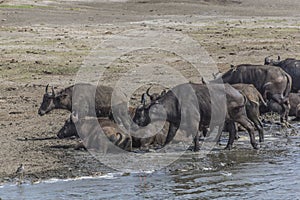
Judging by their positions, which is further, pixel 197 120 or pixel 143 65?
pixel 143 65

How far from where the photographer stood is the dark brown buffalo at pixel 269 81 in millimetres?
15117

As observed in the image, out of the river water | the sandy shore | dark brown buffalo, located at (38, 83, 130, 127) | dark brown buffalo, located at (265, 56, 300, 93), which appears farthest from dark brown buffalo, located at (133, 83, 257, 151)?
dark brown buffalo, located at (265, 56, 300, 93)

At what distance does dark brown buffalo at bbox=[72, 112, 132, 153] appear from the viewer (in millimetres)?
12523

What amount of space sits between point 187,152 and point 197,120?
0.51 metres

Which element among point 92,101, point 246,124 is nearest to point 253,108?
point 246,124

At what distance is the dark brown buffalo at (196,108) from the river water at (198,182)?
1.56 feet

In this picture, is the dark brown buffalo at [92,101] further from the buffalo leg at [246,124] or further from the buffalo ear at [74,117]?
the buffalo leg at [246,124]

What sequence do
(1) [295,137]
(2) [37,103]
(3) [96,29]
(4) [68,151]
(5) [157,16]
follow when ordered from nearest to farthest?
(4) [68,151], (1) [295,137], (2) [37,103], (3) [96,29], (5) [157,16]

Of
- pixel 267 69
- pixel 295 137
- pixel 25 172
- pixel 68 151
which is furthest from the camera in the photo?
pixel 267 69

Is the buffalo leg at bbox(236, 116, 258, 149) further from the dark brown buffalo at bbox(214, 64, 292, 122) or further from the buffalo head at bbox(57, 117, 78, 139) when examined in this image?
the buffalo head at bbox(57, 117, 78, 139)

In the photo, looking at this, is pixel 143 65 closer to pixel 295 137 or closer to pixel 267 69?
pixel 267 69

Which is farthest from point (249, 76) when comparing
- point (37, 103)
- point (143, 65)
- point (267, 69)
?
point (143, 65)

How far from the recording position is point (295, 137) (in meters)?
14.1

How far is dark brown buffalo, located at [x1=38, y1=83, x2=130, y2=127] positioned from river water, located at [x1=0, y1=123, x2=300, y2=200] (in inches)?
71.8
